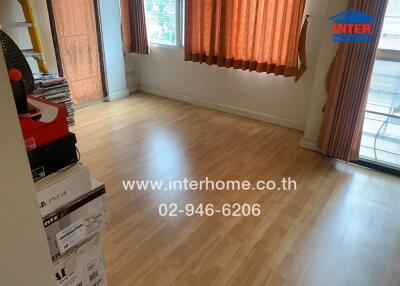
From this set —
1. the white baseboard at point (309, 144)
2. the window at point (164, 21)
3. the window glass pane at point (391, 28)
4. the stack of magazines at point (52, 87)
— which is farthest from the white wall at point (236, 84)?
the stack of magazines at point (52, 87)

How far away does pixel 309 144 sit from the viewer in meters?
2.98

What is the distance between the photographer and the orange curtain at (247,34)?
302cm

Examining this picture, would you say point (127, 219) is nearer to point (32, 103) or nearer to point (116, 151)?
point (116, 151)

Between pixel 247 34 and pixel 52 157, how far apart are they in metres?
2.85

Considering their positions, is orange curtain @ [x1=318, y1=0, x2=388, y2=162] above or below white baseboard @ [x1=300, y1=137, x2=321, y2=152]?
above

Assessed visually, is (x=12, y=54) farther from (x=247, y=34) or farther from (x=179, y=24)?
(x=179, y=24)

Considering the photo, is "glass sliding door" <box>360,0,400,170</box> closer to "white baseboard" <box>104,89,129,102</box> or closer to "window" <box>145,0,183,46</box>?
"window" <box>145,0,183,46</box>

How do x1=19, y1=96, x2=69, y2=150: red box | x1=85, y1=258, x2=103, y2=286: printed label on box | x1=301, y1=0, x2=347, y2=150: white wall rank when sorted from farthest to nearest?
x1=301, y1=0, x2=347, y2=150: white wall
x1=85, y1=258, x2=103, y2=286: printed label on box
x1=19, y1=96, x2=69, y2=150: red box

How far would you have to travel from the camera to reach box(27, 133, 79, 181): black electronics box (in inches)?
32.8

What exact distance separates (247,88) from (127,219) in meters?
2.26

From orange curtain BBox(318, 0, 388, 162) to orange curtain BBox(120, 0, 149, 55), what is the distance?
2.59 m

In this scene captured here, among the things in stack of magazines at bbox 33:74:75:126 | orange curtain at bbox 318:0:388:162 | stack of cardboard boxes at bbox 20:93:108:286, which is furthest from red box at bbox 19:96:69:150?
orange curtain at bbox 318:0:388:162

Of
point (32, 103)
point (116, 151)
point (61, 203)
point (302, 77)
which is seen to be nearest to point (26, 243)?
point (61, 203)

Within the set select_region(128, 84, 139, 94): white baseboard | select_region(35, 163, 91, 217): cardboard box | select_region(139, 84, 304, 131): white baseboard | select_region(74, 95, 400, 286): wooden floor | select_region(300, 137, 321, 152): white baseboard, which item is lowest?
select_region(74, 95, 400, 286): wooden floor
